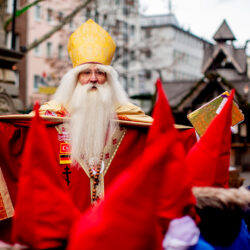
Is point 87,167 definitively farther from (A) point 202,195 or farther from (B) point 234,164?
(B) point 234,164

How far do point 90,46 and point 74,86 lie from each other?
397 millimetres

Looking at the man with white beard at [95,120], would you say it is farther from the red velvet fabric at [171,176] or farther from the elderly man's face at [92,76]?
the red velvet fabric at [171,176]

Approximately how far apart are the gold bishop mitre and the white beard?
26 cm

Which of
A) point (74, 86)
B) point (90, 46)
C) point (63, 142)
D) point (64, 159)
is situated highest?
point (90, 46)

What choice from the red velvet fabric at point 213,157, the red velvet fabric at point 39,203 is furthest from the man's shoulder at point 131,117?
the red velvet fabric at point 39,203

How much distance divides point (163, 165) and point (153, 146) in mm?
92

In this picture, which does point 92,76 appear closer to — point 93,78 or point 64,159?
point 93,78

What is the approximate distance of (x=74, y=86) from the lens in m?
3.75

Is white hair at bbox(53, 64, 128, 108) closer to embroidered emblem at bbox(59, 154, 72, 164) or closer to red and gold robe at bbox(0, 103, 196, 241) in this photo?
red and gold robe at bbox(0, 103, 196, 241)

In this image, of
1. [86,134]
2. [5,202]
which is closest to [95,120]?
[86,134]

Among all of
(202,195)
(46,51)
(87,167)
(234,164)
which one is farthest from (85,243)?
(46,51)

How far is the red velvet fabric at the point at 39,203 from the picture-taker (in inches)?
76.5

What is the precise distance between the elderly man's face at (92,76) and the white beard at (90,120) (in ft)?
0.13

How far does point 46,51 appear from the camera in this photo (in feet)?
121
